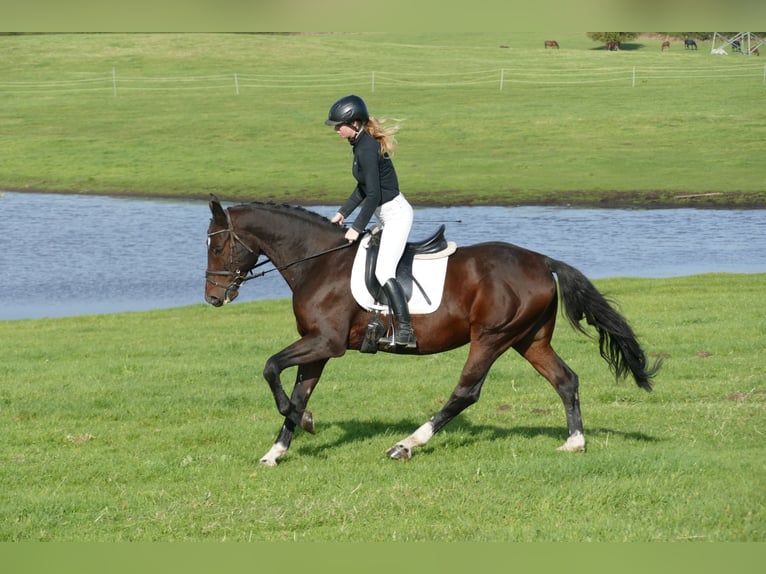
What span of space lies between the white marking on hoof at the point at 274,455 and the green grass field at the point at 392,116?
25.4 metres

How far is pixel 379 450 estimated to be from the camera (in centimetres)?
1055

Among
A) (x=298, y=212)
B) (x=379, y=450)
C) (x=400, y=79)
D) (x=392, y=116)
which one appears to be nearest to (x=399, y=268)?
(x=298, y=212)

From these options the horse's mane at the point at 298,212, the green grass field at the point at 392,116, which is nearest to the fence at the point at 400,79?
the green grass field at the point at 392,116

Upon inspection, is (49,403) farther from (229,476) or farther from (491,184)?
(491,184)

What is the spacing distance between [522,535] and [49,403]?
7917 mm

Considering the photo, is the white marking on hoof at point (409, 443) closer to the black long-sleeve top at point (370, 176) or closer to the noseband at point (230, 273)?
the black long-sleeve top at point (370, 176)

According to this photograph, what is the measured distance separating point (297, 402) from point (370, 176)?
92.0 inches

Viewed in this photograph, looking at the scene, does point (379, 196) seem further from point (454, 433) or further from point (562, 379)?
point (454, 433)

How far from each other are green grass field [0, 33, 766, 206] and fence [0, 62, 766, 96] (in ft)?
0.60

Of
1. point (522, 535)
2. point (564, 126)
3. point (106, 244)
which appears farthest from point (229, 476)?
point (564, 126)

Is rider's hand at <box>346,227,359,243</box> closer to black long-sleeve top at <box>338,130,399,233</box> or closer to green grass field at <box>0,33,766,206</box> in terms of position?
black long-sleeve top at <box>338,130,399,233</box>

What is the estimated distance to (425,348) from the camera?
1034 cm

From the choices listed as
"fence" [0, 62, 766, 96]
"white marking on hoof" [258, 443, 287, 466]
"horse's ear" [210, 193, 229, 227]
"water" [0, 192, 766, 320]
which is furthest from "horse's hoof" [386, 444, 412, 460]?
"fence" [0, 62, 766, 96]

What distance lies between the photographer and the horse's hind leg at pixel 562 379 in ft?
33.8
